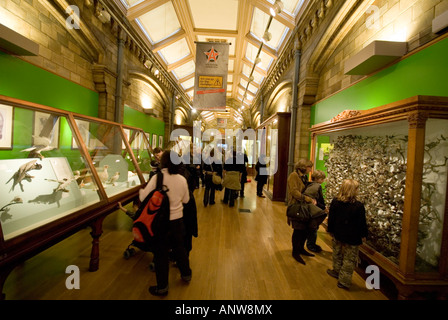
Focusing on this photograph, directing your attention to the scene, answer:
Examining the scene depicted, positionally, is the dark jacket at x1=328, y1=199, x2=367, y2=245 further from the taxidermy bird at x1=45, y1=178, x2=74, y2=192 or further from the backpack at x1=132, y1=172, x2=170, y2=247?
the taxidermy bird at x1=45, y1=178, x2=74, y2=192

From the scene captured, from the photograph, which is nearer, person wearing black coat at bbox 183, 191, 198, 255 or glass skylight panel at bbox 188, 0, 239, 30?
person wearing black coat at bbox 183, 191, 198, 255

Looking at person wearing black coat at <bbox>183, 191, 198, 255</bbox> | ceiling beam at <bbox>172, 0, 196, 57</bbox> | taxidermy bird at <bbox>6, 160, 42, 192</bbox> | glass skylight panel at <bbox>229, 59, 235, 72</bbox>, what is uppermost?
glass skylight panel at <bbox>229, 59, 235, 72</bbox>

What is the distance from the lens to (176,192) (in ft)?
7.55

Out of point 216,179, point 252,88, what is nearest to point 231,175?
point 216,179

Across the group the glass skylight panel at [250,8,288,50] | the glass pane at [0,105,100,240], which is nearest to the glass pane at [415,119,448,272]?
the glass pane at [0,105,100,240]

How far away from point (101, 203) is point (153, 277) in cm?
113

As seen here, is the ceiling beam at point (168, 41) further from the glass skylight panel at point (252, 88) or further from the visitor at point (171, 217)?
the visitor at point (171, 217)

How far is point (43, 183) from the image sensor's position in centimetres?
230

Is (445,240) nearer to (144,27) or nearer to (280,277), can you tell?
(280,277)

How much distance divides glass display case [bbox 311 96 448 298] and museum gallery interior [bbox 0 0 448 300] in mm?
14

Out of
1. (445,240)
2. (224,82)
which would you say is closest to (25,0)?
(224,82)

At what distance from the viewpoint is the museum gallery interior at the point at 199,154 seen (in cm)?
221

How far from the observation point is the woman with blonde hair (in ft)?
8.21

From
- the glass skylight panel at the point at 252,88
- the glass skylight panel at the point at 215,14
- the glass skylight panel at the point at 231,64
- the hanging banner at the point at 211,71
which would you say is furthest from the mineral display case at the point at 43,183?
the glass skylight panel at the point at 252,88
